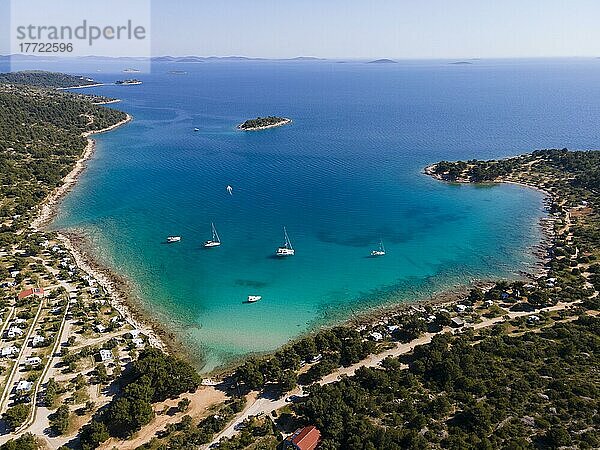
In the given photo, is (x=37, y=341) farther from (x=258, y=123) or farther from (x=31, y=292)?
(x=258, y=123)

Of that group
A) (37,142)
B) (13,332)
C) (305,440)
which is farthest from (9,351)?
(37,142)

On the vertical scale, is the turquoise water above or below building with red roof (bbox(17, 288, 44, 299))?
above

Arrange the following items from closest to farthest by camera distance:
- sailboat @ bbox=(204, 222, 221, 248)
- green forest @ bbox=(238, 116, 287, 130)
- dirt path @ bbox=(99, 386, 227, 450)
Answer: dirt path @ bbox=(99, 386, 227, 450)
sailboat @ bbox=(204, 222, 221, 248)
green forest @ bbox=(238, 116, 287, 130)

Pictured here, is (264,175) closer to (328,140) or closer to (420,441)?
(328,140)

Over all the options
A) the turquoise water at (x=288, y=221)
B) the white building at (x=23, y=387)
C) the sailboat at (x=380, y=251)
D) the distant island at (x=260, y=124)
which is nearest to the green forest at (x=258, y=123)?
the distant island at (x=260, y=124)

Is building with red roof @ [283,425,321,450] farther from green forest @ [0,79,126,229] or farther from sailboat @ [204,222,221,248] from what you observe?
green forest @ [0,79,126,229]

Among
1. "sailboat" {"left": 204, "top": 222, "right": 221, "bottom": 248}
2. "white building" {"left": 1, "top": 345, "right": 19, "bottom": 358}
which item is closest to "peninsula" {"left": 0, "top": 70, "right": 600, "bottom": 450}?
"white building" {"left": 1, "top": 345, "right": 19, "bottom": 358}

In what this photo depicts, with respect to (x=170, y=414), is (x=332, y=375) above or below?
above

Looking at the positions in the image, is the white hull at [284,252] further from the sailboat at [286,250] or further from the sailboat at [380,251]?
the sailboat at [380,251]

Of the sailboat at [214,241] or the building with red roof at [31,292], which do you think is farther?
the sailboat at [214,241]

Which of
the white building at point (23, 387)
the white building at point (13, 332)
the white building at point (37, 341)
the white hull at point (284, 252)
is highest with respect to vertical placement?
the white hull at point (284, 252)
